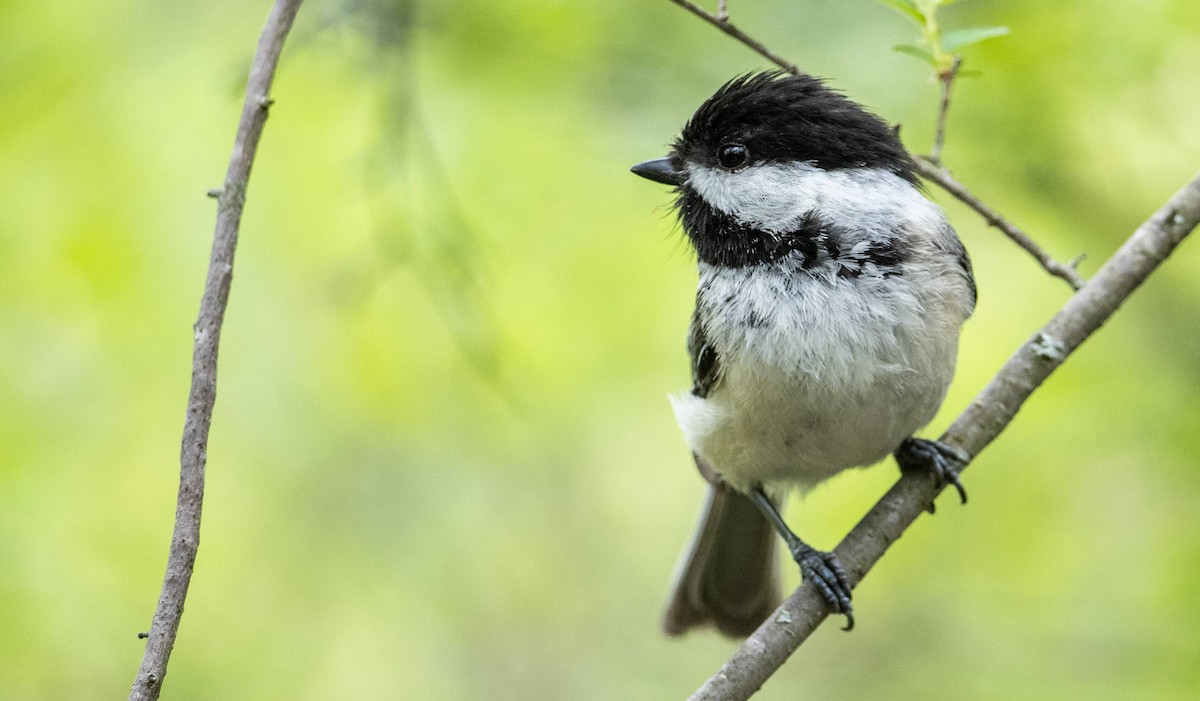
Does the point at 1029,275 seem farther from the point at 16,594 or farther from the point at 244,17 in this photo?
the point at 16,594

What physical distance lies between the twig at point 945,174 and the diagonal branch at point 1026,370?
0.40 feet

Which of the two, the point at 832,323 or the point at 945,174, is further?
the point at 945,174

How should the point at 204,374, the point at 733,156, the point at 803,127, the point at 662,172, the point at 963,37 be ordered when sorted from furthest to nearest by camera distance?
the point at 662,172, the point at 733,156, the point at 803,127, the point at 963,37, the point at 204,374

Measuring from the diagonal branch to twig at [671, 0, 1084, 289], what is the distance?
0.40ft

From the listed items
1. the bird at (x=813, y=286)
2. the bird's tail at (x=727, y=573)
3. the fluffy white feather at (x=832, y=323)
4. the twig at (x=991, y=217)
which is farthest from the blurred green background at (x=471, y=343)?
the twig at (x=991, y=217)

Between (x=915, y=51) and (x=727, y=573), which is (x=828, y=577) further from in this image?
(x=915, y=51)

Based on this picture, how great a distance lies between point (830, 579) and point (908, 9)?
5.36 feet

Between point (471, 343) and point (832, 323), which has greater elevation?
point (471, 343)

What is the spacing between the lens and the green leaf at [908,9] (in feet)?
9.31

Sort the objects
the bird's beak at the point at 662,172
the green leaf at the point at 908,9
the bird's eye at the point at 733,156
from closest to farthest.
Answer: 1. the green leaf at the point at 908,9
2. the bird's eye at the point at 733,156
3. the bird's beak at the point at 662,172

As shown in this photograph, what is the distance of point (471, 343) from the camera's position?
157 inches

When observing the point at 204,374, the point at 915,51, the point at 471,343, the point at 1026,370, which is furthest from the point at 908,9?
the point at 204,374

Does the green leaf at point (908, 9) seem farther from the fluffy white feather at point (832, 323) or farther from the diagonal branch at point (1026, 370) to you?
the diagonal branch at point (1026, 370)

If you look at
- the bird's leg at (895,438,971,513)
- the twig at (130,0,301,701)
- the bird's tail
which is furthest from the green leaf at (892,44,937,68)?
the bird's tail
